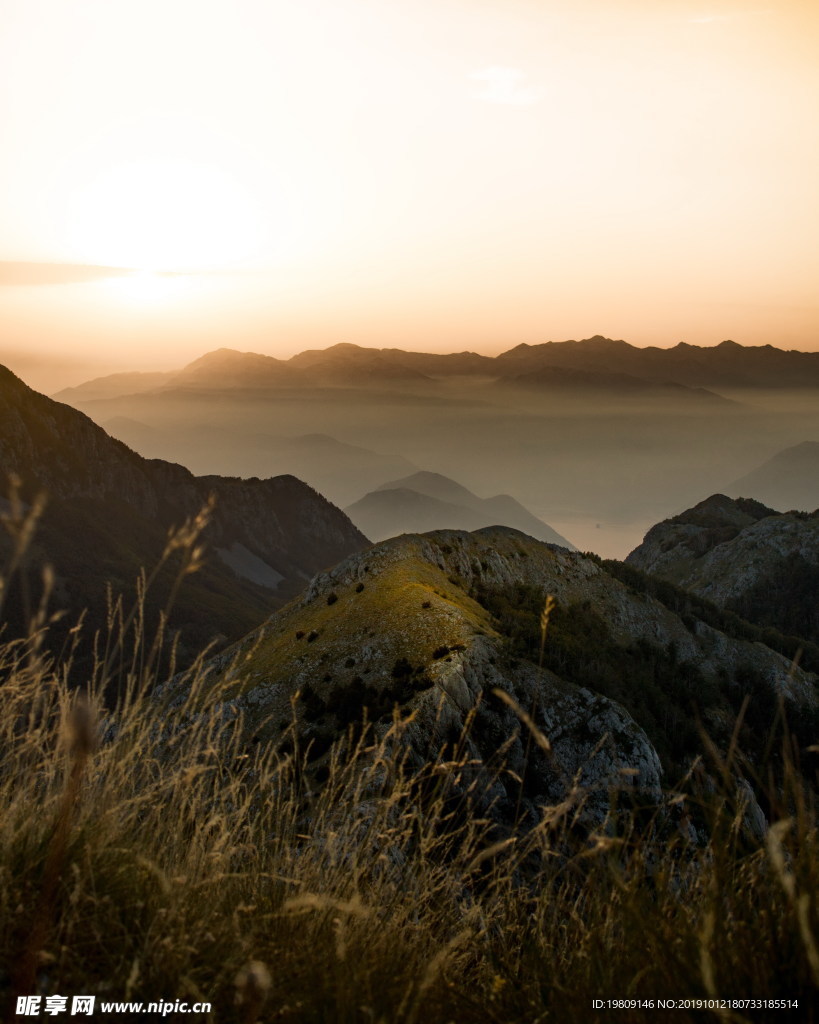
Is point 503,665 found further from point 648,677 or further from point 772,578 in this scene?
point 772,578

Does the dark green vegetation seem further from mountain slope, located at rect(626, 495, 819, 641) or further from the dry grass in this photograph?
mountain slope, located at rect(626, 495, 819, 641)

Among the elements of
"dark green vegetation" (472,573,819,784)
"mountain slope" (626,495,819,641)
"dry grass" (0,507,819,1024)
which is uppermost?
"dry grass" (0,507,819,1024)

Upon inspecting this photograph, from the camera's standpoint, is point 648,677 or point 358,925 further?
point 648,677

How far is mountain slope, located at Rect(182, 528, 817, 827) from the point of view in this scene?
1671 inches

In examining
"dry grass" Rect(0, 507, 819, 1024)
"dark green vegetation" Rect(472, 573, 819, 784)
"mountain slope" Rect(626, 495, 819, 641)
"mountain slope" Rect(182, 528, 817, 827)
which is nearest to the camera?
"dry grass" Rect(0, 507, 819, 1024)

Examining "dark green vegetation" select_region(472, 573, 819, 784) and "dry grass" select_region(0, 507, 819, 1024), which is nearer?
"dry grass" select_region(0, 507, 819, 1024)

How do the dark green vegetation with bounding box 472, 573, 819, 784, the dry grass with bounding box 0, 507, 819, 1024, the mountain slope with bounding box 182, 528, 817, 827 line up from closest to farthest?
the dry grass with bounding box 0, 507, 819, 1024 < the mountain slope with bounding box 182, 528, 817, 827 < the dark green vegetation with bounding box 472, 573, 819, 784

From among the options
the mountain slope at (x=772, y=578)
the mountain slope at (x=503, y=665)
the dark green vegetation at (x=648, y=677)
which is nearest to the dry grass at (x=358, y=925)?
the mountain slope at (x=503, y=665)

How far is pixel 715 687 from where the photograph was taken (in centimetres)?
8138

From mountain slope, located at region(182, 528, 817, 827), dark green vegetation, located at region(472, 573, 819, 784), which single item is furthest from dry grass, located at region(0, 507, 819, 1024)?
dark green vegetation, located at region(472, 573, 819, 784)

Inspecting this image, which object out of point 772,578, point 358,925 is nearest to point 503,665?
point 358,925

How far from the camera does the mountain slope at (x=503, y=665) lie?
42438 millimetres

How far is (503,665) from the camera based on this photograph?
46.8 m

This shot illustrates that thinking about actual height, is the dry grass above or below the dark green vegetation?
above
